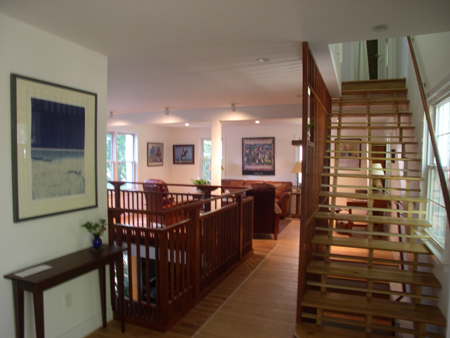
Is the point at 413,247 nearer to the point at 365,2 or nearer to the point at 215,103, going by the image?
the point at 365,2

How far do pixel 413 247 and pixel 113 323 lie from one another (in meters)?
2.99

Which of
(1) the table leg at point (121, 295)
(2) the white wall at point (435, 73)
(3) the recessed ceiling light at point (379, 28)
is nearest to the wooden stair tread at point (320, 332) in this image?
(2) the white wall at point (435, 73)

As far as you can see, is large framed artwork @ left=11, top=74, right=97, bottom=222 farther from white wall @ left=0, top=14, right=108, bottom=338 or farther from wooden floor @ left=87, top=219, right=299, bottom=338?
wooden floor @ left=87, top=219, right=299, bottom=338

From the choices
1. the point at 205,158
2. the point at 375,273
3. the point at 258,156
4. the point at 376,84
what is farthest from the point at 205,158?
the point at 375,273

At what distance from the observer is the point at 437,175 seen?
3238 mm

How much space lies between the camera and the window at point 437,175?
291cm

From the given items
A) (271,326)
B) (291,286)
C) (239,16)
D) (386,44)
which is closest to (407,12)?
(239,16)

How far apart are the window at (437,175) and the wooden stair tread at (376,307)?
0.63 meters

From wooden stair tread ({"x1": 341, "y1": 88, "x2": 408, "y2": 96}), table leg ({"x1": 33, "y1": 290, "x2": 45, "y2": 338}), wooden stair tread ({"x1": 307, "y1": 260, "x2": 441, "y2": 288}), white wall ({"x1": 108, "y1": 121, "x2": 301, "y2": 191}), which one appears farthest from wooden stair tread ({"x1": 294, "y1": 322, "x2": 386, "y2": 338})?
white wall ({"x1": 108, "y1": 121, "x2": 301, "y2": 191})

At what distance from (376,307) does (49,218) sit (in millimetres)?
2820

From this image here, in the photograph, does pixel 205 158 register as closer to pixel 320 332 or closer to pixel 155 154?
pixel 155 154

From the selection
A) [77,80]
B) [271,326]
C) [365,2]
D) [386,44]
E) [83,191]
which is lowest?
[271,326]

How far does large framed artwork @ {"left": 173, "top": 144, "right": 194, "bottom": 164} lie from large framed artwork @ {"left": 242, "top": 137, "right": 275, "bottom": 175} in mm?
1898

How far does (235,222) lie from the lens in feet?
14.4
